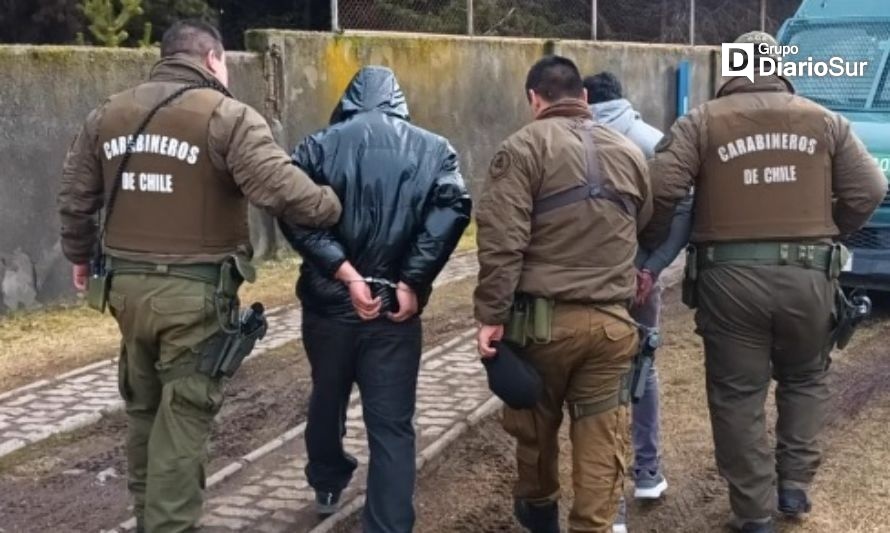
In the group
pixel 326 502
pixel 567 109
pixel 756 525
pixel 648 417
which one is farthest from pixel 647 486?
pixel 567 109

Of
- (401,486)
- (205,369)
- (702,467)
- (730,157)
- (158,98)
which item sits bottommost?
(702,467)

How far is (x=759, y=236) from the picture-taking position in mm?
4895

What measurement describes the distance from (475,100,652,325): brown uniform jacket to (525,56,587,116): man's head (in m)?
0.11

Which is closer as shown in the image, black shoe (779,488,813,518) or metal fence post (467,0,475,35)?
black shoe (779,488,813,518)

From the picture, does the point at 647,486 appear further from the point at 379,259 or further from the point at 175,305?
the point at 175,305

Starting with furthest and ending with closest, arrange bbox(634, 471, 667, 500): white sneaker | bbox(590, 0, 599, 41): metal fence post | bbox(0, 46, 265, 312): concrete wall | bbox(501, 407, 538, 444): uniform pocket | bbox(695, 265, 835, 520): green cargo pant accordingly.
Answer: bbox(590, 0, 599, 41): metal fence post, bbox(0, 46, 265, 312): concrete wall, bbox(634, 471, 667, 500): white sneaker, bbox(695, 265, 835, 520): green cargo pant, bbox(501, 407, 538, 444): uniform pocket

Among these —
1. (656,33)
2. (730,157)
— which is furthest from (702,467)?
(656,33)

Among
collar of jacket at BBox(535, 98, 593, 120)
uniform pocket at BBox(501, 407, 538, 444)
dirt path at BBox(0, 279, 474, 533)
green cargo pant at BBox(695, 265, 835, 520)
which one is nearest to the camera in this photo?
collar of jacket at BBox(535, 98, 593, 120)

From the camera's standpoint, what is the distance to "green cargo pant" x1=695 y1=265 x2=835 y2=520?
4.88 m

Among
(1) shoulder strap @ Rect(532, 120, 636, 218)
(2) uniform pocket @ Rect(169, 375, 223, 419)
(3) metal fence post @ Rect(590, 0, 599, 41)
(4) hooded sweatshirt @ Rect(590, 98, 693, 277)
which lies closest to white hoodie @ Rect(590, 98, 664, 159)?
(4) hooded sweatshirt @ Rect(590, 98, 693, 277)

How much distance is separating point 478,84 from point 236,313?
9.95 meters

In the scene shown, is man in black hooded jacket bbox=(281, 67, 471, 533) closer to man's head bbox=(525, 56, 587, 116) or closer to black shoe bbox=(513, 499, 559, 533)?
man's head bbox=(525, 56, 587, 116)

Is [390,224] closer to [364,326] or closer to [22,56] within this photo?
[364,326]

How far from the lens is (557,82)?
179 inches
